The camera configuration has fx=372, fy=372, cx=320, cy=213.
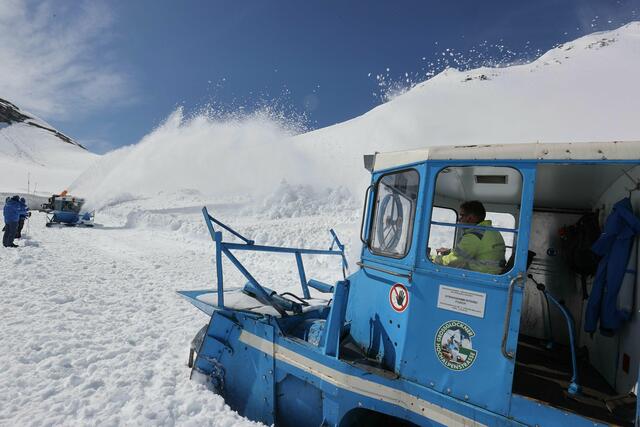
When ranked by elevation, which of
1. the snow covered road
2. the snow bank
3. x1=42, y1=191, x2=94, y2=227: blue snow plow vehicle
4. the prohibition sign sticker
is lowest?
the snow covered road

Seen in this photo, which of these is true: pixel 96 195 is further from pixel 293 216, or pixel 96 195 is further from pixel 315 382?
pixel 315 382

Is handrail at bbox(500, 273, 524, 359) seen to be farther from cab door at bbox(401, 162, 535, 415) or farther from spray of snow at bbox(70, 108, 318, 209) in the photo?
spray of snow at bbox(70, 108, 318, 209)

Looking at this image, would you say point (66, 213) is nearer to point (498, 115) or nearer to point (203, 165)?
point (203, 165)

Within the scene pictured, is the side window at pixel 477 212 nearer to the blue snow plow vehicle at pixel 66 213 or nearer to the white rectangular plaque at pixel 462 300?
the white rectangular plaque at pixel 462 300

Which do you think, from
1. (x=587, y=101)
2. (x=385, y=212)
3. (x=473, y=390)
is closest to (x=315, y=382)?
(x=473, y=390)

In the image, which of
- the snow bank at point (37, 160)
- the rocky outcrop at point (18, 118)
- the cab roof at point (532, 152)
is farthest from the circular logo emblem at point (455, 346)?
the rocky outcrop at point (18, 118)

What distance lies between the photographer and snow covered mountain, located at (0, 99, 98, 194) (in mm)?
82438

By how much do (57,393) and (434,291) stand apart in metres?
3.76

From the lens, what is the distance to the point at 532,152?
2.53m

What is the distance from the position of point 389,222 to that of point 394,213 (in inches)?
3.6

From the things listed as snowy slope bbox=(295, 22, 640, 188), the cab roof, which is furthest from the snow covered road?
snowy slope bbox=(295, 22, 640, 188)

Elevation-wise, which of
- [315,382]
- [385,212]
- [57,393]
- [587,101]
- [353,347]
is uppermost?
[587,101]

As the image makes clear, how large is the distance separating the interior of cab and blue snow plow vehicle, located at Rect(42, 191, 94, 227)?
23.6 metres

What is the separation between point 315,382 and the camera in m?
3.12
